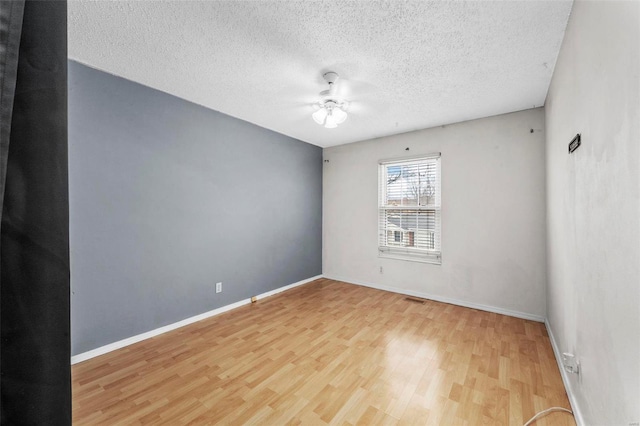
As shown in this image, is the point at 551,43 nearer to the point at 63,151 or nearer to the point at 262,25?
the point at 262,25

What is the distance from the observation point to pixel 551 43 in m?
1.98

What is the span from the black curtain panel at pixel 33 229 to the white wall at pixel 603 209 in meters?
1.58

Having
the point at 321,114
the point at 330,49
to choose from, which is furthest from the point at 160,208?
the point at 330,49

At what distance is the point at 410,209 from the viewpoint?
4129 millimetres

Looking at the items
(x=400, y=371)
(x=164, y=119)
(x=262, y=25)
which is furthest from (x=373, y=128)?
(x=400, y=371)

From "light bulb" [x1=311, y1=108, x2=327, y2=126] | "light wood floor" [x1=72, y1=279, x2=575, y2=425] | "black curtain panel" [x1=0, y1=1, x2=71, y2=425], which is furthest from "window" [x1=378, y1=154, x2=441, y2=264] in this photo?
"black curtain panel" [x1=0, y1=1, x2=71, y2=425]

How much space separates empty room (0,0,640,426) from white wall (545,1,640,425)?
16 mm

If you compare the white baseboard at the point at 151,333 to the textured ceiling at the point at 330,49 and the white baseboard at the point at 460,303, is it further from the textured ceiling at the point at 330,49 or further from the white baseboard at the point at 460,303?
the textured ceiling at the point at 330,49

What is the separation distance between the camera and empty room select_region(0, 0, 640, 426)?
0.46m

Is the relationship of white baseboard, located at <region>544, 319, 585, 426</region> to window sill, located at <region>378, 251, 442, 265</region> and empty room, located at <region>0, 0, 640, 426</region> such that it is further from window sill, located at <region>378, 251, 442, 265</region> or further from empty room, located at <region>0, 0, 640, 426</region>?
window sill, located at <region>378, 251, 442, 265</region>

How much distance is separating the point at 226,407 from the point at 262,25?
8.46 ft

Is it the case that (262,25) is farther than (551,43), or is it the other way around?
(551,43)

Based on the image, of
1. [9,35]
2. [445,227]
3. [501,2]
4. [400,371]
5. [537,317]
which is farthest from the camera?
[445,227]

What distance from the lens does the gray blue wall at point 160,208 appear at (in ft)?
7.53
